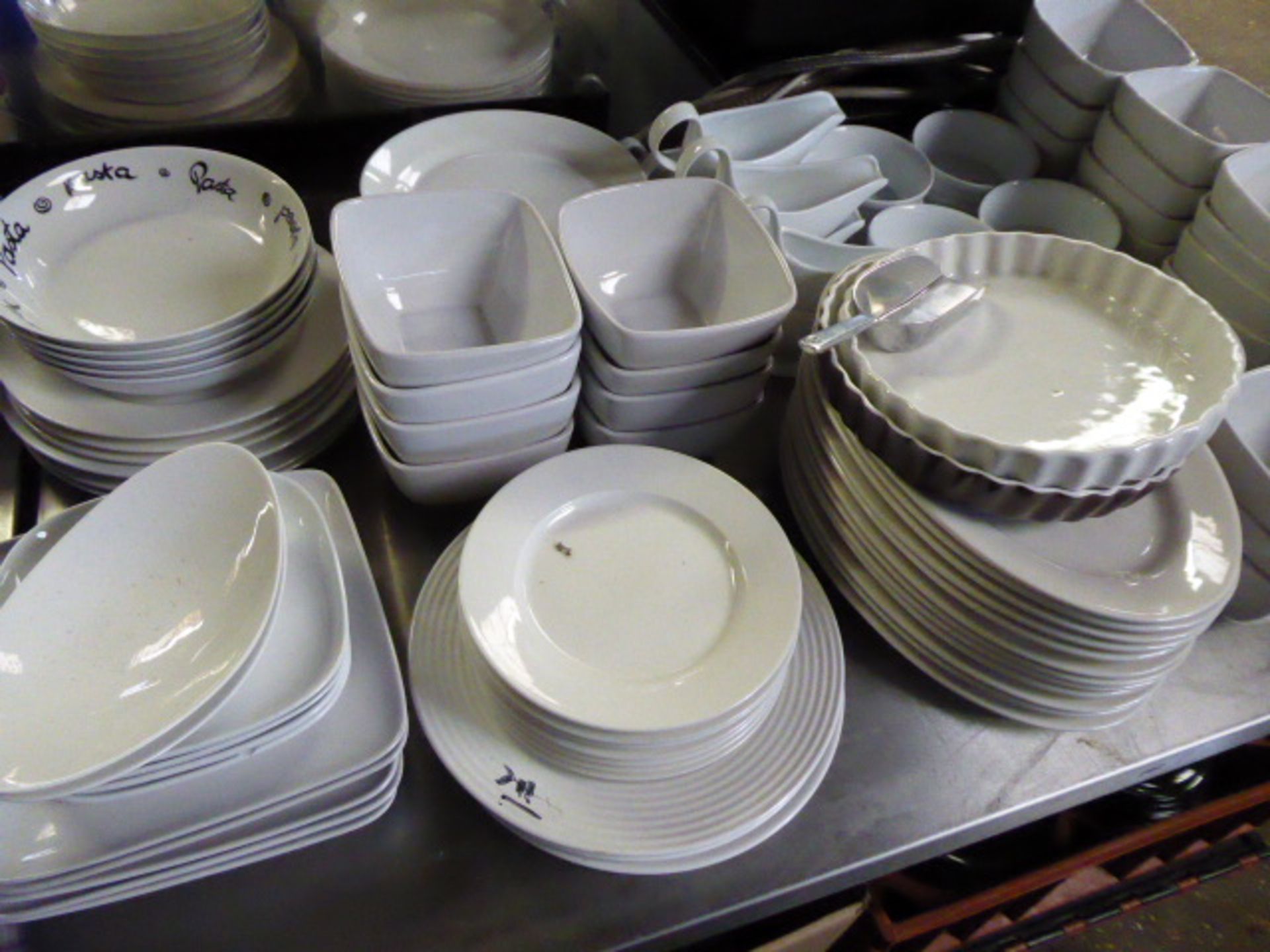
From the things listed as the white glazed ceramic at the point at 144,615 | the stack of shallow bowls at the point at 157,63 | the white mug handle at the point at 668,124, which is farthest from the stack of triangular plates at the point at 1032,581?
the stack of shallow bowls at the point at 157,63

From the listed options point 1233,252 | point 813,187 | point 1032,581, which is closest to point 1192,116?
point 1233,252

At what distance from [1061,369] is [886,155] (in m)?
0.38

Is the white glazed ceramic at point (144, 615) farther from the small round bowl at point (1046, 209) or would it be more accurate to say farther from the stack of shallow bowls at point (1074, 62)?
the stack of shallow bowls at point (1074, 62)

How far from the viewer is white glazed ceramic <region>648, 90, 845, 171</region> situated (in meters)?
0.84

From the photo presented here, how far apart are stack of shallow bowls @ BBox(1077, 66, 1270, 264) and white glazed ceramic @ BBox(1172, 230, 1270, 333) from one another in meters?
0.05

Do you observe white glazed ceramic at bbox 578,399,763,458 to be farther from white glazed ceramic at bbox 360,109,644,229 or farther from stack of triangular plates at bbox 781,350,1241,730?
white glazed ceramic at bbox 360,109,644,229

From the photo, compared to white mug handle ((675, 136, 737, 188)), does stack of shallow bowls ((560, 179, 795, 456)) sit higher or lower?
lower

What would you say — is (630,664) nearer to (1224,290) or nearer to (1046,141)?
(1224,290)

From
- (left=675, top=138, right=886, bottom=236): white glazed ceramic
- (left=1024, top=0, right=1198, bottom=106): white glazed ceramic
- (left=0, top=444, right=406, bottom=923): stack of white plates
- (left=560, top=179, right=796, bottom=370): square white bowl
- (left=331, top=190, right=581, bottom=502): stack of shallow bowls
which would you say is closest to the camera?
(left=0, top=444, right=406, bottom=923): stack of white plates

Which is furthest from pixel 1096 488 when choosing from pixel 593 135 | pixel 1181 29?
pixel 1181 29

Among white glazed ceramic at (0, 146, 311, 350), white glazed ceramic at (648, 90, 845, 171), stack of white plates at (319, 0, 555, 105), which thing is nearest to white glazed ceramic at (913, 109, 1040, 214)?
white glazed ceramic at (648, 90, 845, 171)

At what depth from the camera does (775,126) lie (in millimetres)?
868

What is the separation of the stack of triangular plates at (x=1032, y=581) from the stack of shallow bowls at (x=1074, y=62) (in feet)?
1.35

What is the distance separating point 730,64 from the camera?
0.96 m
